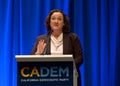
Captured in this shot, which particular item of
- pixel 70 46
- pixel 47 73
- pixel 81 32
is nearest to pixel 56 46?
pixel 70 46

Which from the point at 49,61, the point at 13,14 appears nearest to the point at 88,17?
the point at 13,14

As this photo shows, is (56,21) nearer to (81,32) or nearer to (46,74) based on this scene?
(46,74)

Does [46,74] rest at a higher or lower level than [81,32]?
lower

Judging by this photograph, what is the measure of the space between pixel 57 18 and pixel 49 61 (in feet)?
3.08

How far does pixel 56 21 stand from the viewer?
295cm

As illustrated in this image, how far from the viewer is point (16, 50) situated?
4137 millimetres

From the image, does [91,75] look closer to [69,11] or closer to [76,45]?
[69,11]

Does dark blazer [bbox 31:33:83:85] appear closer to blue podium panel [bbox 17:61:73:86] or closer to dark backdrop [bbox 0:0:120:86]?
blue podium panel [bbox 17:61:73:86]

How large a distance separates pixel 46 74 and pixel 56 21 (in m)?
0.96

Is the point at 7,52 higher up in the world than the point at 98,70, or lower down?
higher up

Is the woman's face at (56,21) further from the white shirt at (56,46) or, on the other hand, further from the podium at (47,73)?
the podium at (47,73)

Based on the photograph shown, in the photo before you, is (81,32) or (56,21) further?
(81,32)

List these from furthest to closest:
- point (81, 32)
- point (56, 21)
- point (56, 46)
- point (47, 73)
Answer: point (81, 32) → point (56, 21) → point (56, 46) → point (47, 73)

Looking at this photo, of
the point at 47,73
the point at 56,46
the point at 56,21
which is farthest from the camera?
the point at 56,21
